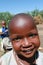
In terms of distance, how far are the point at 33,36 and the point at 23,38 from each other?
81 mm

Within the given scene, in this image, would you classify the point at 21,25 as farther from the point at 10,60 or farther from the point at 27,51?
the point at 10,60

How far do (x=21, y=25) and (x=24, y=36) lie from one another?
0.30ft

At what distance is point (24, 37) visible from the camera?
1977 millimetres

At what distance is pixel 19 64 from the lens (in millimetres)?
2080

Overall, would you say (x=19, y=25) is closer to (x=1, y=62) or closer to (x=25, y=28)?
(x=25, y=28)

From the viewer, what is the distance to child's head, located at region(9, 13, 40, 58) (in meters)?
1.96

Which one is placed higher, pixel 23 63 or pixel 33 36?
pixel 33 36

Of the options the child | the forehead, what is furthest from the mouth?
the forehead

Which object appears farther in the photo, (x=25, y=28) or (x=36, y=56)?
(x=36, y=56)

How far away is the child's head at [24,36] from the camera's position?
1.96m

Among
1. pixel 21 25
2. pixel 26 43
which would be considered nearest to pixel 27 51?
pixel 26 43

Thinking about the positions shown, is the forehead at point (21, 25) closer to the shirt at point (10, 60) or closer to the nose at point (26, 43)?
the nose at point (26, 43)

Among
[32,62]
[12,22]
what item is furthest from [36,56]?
[12,22]

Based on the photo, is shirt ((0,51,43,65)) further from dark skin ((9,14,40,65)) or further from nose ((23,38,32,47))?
nose ((23,38,32,47))
